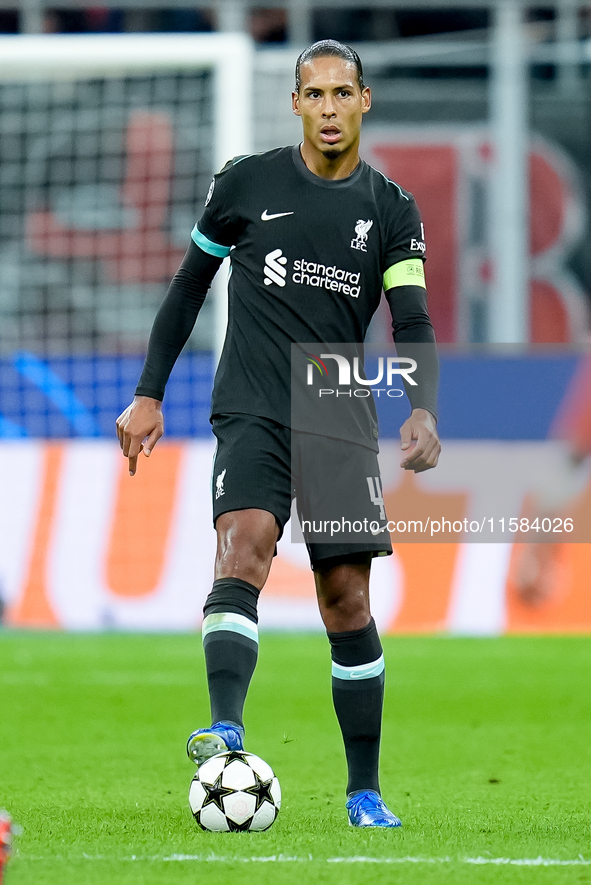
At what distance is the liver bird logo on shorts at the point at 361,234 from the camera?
152 inches

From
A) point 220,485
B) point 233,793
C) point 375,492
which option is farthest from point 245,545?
point 233,793

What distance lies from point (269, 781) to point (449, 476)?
5770 mm

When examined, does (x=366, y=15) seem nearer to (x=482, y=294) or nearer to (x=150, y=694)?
(x=482, y=294)

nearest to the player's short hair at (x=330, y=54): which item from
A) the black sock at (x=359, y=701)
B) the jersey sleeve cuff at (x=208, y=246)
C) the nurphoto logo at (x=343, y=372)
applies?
the jersey sleeve cuff at (x=208, y=246)

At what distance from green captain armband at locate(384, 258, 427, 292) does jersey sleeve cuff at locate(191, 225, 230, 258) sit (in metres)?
0.46

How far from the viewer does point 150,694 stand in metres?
6.93

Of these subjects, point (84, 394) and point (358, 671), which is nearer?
point (358, 671)

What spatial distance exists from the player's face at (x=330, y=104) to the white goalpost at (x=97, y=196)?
21.6 feet

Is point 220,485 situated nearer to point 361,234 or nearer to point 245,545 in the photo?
point 245,545

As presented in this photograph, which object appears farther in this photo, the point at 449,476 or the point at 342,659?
the point at 449,476

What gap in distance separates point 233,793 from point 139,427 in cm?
104

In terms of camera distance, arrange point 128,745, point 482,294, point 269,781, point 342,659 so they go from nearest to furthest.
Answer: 1. point 269,781
2. point 342,659
3. point 128,745
4. point 482,294

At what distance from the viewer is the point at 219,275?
9469mm

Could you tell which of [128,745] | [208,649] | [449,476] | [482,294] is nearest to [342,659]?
[208,649]
